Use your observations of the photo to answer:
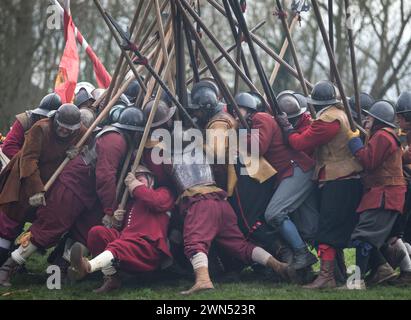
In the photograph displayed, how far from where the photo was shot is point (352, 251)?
36.0ft

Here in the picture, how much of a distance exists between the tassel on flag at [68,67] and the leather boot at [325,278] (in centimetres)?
410

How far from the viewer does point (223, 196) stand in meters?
8.48

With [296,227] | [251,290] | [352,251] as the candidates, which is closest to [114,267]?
[251,290]

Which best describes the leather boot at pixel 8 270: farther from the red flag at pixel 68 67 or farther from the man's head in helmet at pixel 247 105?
the man's head in helmet at pixel 247 105

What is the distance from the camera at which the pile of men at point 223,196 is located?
8.10m

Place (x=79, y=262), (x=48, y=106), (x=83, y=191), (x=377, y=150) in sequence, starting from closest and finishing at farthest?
1. (x=79, y=262)
2. (x=377, y=150)
3. (x=83, y=191)
4. (x=48, y=106)

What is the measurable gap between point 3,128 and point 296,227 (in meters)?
16.5

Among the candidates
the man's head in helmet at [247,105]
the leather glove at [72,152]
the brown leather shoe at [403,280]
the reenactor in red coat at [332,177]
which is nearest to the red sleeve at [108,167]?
the leather glove at [72,152]

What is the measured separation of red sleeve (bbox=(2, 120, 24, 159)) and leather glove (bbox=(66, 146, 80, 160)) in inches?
32.2

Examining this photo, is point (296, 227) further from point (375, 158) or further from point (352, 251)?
point (352, 251)

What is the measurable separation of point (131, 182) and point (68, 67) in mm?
3209

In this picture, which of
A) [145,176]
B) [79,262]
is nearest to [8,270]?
[79,262]

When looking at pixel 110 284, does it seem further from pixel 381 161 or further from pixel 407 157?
pixel 407 157
